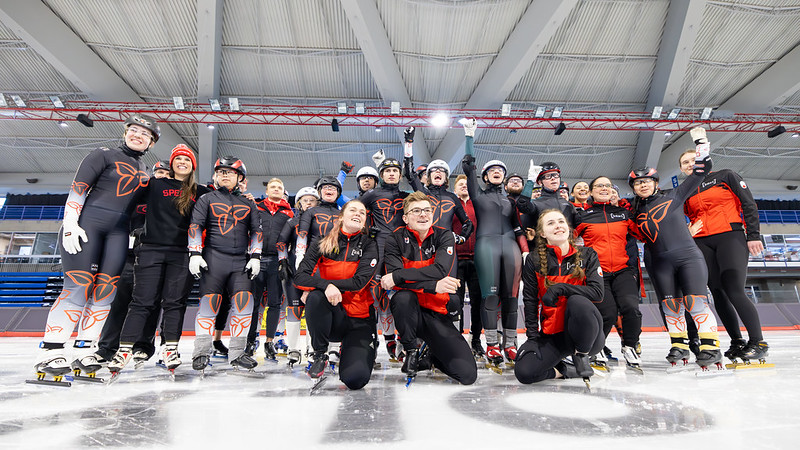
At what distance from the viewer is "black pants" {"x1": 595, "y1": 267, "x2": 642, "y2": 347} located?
3406mm

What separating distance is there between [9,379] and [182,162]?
2181 millimetres

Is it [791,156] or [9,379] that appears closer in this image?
[9,379]

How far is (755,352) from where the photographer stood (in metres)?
3.42

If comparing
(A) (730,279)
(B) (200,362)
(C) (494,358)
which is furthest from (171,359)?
(A) (730,279)

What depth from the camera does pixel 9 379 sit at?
3.03m

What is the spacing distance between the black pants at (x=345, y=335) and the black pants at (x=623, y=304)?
2.09 metres

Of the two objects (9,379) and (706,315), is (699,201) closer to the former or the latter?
(706,315)

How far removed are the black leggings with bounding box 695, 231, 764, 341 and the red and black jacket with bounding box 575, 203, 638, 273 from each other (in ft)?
2.39

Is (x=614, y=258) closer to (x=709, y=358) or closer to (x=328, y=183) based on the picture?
(x=709, y=358)

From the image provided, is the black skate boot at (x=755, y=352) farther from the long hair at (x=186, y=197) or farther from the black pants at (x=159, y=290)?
the long hair at (x=186, y=197)

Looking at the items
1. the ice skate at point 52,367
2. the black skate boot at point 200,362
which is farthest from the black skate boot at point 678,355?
the ice skate at point 52,367

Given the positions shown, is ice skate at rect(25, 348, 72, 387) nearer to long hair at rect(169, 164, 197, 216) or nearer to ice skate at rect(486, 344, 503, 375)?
long hair at rect(169, 164, 197, 216)

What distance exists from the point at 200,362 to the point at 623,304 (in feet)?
12.3

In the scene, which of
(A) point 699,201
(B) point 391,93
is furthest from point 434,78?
(A) point 699,201
